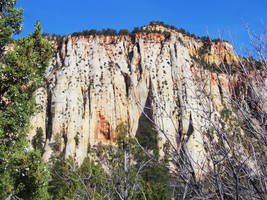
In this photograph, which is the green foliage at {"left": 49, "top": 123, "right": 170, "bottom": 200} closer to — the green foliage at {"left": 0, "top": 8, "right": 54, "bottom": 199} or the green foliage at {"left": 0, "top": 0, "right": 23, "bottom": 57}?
the green foliage at {"left": 0, "top": 8, "right": 54, "bottom": 199}

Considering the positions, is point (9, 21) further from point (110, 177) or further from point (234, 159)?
point (234, 159)

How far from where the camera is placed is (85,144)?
32312 mm

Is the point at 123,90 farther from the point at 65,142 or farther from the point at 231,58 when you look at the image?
the point at 231,58

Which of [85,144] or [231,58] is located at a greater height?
[85,144]

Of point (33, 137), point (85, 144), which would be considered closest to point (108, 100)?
point (85, 144)

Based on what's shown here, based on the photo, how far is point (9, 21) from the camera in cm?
844

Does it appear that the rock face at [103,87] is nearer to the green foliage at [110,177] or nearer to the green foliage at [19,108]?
the green foliage at [110,177]

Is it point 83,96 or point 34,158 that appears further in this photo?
point 83,96

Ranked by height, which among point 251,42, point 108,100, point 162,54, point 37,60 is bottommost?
point 251,42

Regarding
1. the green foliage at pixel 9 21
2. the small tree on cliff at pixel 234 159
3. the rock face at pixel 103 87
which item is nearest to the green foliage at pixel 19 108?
the green foliage at pixel 9 21

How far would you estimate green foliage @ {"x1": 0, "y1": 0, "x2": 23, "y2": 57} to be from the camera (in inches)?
324

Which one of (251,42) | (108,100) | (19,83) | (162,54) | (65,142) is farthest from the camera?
(162,54)

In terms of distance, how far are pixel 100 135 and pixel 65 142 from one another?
4194mm

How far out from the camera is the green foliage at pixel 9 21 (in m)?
8.23
